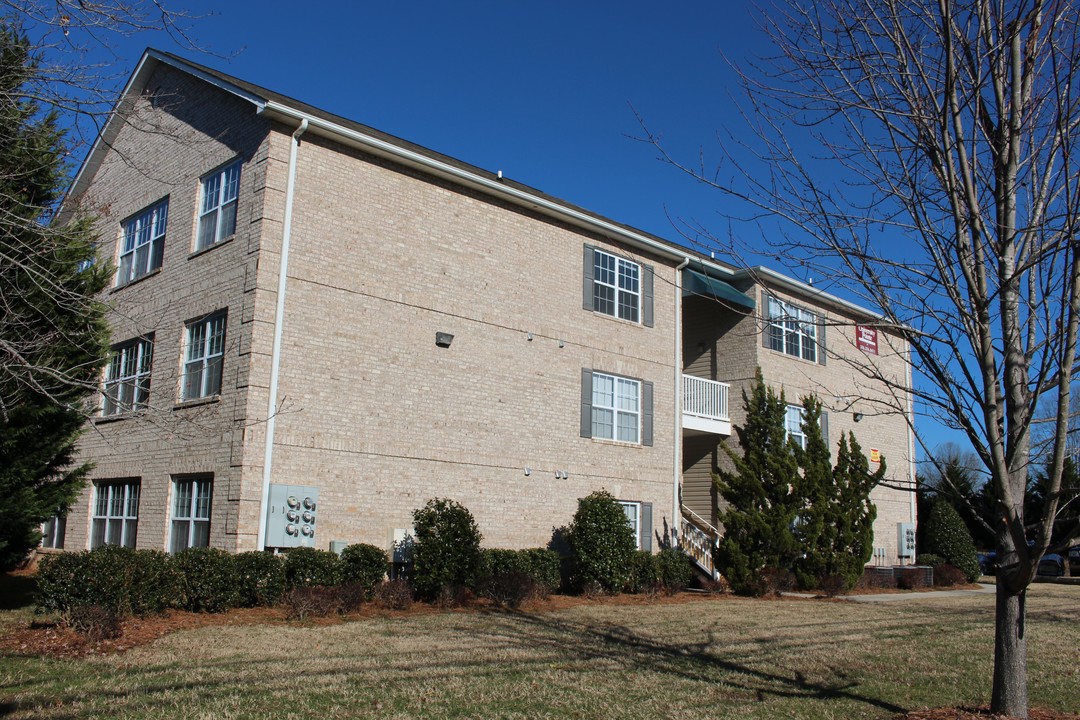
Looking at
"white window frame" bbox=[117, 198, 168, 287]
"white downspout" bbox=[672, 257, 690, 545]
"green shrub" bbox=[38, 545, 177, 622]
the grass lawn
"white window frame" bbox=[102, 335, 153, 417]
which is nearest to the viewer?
the grass lawn

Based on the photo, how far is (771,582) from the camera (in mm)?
20141

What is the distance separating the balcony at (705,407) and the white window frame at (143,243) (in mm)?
12428

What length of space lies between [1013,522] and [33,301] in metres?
12.0

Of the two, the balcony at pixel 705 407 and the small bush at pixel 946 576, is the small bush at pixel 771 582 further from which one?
the small bush at pixel 946 576

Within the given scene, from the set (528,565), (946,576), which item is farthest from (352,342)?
(946,576)

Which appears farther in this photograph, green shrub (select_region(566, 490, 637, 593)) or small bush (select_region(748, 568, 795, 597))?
small bush (select_region(748, 568, 795, 597))

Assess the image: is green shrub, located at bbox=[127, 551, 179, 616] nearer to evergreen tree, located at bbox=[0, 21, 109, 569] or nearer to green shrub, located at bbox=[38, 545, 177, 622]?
green shrub, located at bbox=[38, 545, 177, 622]

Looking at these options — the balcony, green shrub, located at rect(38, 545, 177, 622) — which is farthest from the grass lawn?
the balcony

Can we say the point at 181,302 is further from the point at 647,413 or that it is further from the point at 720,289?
the point at 720,289

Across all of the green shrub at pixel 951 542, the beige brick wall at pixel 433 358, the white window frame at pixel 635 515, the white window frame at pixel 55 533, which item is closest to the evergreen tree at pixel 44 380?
the beige brick wall at pixel 433 358

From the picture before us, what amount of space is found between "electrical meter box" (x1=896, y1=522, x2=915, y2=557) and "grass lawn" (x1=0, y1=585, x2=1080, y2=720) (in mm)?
14249

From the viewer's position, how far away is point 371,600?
15.2 metres

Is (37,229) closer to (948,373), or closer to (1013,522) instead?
(948,373)

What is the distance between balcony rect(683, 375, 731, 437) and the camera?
2286 centimetres
